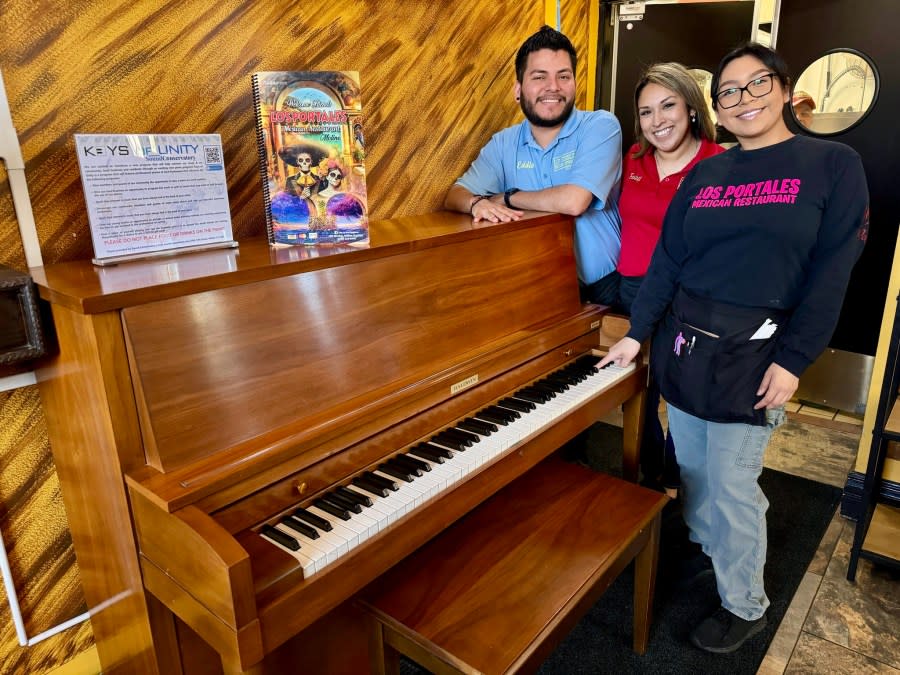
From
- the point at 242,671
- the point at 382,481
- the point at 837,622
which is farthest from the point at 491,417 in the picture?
the point at 837,622

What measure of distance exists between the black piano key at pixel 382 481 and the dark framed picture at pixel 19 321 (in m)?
0.67

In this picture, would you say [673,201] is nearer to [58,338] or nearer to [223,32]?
[223,32]

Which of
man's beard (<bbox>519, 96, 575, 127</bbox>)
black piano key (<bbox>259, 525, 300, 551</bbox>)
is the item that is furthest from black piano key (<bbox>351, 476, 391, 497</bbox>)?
man's beard (<bbox>519, 96, 575, 127</bbox>)

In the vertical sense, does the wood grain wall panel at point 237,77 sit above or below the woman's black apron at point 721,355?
above

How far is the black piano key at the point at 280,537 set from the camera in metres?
1.17

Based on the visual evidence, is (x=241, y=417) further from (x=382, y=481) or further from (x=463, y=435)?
(x=463, y=435)

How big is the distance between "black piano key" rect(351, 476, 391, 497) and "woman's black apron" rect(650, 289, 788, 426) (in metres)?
0.96

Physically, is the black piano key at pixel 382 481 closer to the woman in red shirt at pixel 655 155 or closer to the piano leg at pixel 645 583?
the piano leg at pixel 645 583

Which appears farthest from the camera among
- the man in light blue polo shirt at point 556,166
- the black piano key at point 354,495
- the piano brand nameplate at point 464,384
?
the man in light blue polo shirt at point 556,166

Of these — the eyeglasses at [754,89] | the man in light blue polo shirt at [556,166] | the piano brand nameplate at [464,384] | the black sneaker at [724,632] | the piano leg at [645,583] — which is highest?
the eyeglasses at [754,89]

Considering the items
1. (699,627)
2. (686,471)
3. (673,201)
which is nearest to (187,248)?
(673,201)

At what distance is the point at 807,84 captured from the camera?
3297 mm

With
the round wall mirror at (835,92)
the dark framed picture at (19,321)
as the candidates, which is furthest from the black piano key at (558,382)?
the round wall mirror at (835,92)

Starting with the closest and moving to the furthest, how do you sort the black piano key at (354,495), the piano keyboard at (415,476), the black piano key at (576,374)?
the piano keyboard at (415,476), the black piano key at (354,495), the black piano key at (576,374)
